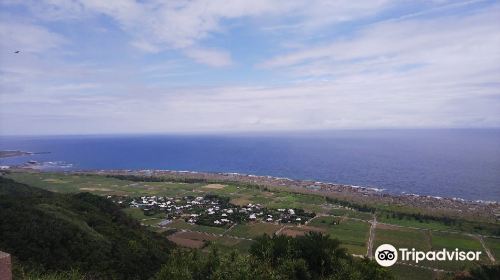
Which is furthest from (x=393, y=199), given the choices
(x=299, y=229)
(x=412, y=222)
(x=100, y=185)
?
(x=100, y=185)

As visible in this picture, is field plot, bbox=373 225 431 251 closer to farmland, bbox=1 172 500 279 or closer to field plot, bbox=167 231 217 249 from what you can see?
farmland, bbox=1 172 500 279

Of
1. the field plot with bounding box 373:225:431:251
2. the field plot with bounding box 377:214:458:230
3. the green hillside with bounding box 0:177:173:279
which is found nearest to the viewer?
the green hillside with bounding box 0:177:173:279

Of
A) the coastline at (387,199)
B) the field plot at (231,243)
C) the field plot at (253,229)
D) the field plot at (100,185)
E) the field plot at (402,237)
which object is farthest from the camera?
the field plot at (100,185)

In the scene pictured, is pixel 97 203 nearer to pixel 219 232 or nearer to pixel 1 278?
pixel 219 232

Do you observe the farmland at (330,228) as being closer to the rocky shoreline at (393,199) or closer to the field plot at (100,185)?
the field plot at (100,185)

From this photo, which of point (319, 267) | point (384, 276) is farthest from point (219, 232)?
point (384, 276)

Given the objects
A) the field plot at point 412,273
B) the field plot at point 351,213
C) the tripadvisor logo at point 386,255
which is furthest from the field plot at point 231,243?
the tripadvisor logo at point 386,255

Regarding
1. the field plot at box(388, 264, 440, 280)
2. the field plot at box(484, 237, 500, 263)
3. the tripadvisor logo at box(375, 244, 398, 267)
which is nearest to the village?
the field plot at box(388, 264, 440, 280)
